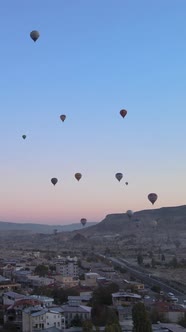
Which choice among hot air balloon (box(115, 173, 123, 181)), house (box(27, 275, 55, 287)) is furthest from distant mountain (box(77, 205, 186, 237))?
hot air balloon (box(115, 173, 123, 181))

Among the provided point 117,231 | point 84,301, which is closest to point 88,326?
point 84,301

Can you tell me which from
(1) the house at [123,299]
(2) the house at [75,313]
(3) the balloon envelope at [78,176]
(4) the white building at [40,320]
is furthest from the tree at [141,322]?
(3) the balloon envelope at [78,176]

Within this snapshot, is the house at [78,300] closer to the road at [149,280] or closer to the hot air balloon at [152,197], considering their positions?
the road at [149,280]

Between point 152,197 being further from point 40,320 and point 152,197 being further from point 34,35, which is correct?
point 40,320

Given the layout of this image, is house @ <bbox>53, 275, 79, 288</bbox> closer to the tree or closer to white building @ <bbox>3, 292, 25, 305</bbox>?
white building @ <bbox>3, 292, 25, 305</bbox>

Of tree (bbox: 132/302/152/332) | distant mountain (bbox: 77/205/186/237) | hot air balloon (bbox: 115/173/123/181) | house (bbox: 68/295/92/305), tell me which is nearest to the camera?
tree (bbox: 132/302/152/332)

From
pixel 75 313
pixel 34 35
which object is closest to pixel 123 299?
pixel 75 313

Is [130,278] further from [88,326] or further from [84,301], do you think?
[88,326]

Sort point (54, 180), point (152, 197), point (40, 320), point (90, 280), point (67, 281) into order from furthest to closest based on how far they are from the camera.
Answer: point (67, 281), point (90, 280), point (152, 197), point (54, 180), point (40, 320)
